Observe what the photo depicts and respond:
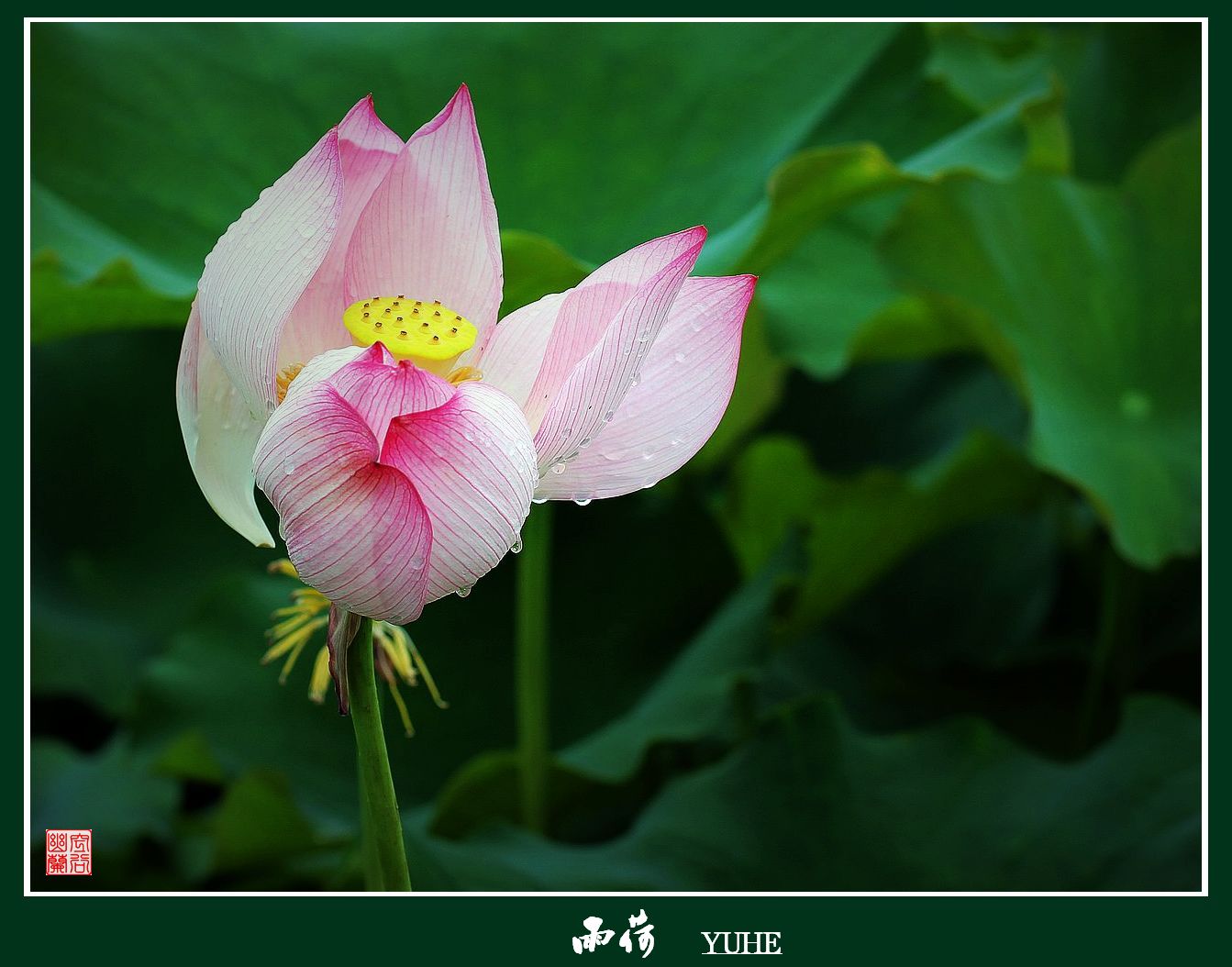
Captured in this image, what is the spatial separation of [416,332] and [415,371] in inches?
2.2

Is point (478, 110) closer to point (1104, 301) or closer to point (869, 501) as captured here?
point (869, 501)

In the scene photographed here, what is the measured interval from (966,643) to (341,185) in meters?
0.93

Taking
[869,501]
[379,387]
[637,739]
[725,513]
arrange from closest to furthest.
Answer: [379,387]
[637,739]
[869,501]
[725,513]

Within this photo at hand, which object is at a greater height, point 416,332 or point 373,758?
point 416,332

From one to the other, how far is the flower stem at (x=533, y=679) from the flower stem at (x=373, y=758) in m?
0.35

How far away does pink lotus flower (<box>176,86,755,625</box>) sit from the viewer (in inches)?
15.6

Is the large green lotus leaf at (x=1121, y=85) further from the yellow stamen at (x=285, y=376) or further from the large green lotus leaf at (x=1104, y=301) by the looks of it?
the yellow stamen at (x=285, y=376)

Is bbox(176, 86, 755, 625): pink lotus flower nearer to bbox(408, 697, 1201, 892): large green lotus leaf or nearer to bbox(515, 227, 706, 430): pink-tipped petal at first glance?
bbox(515, 227, 706, 430): pink-tipped petal

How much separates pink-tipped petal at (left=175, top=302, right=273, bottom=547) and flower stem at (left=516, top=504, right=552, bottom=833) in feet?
1.23

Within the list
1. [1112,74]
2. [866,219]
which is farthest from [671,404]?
[1112,74]

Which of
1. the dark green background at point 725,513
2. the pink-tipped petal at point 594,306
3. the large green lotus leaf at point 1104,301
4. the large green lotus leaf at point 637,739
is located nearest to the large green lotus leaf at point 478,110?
the dark green background at point 725,513

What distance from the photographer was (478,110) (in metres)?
0.93

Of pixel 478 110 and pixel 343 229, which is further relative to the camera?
pixel 478 110
